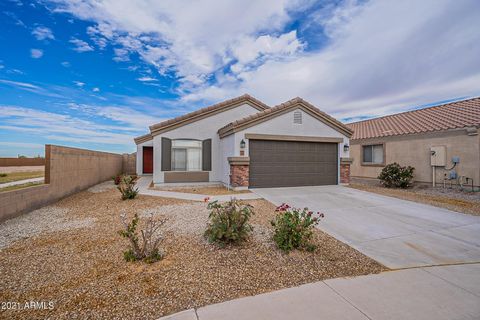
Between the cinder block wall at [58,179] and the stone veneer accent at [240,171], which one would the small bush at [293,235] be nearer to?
the stone veneer accent at [240,171]

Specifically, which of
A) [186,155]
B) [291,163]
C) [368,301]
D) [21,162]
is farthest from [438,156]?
[21,162]

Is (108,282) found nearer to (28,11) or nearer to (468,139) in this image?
(28,11)

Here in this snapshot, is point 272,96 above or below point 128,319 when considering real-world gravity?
above

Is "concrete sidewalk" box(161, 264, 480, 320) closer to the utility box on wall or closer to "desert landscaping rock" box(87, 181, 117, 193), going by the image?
"desert landscaping rock" box(87, 181, 117, 193)

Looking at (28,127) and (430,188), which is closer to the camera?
(28,127)

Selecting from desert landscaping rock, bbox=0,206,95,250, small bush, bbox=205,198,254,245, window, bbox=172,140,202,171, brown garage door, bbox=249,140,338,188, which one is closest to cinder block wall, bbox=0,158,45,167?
desert landscaping rock, bbox=0,206,95,250

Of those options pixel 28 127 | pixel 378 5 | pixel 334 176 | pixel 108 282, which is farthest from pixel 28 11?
pixel 334 176

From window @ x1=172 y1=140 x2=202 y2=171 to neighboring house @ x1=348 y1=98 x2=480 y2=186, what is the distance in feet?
40.0

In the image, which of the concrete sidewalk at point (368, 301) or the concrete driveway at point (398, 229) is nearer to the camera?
the concrete sidewalk at point (368, 301)

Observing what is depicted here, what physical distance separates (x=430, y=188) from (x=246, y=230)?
12.9m

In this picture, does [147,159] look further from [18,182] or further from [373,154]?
[373,154]

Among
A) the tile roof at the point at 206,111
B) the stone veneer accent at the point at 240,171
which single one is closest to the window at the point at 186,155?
the tile roof at the point at 206,111

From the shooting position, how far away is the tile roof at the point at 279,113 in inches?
404

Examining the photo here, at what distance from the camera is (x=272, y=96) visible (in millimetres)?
15766
